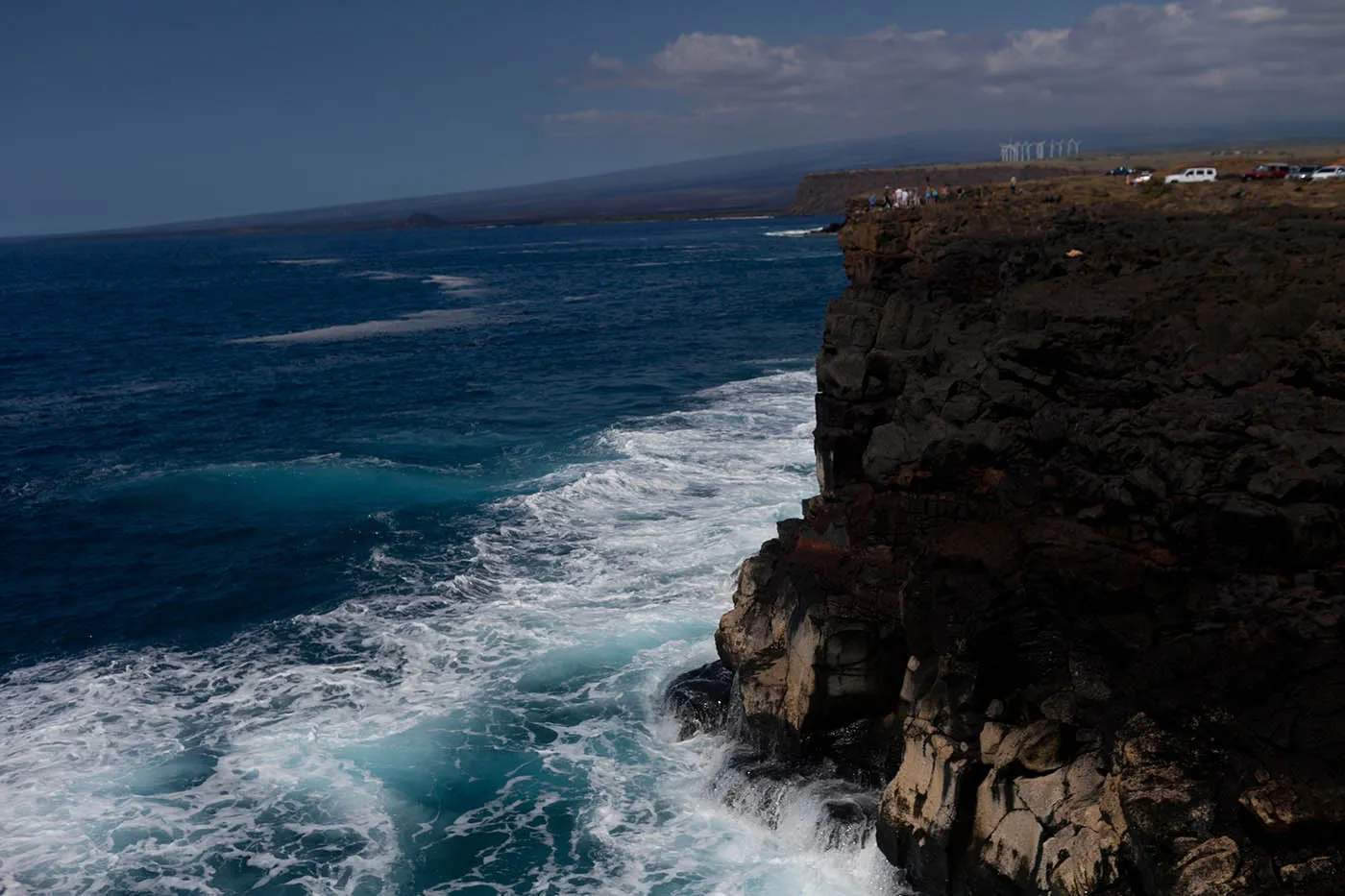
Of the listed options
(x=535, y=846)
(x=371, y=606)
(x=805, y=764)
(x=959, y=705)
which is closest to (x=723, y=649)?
(x=805, y=764)

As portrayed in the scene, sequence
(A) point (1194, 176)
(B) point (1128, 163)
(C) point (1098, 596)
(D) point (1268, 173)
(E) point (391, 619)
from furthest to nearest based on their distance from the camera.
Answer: (B) point (1128, 163)
(A) point (1194, 176)
(D) point (1268, 173)
(E) point (391, 619)
(C) point (1098, 596)

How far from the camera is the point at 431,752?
23.4 metres

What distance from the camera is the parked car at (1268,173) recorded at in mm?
43969

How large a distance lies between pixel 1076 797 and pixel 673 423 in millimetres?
34774

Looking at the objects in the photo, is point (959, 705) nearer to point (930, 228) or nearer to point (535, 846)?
point (535, 846)

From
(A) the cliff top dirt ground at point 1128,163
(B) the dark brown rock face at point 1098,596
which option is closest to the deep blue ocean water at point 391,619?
(B) the dark brown rock face at point 1098,596

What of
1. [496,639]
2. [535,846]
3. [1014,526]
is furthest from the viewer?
[496,639]

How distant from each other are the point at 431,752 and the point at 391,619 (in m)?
7.18

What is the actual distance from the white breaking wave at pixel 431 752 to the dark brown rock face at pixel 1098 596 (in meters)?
2.71

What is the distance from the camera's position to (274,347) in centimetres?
7581

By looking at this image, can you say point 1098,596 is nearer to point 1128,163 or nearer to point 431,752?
point 431,752

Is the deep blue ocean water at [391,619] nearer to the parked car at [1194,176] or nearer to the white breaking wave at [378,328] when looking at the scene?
the white breaking wave at [378,328]


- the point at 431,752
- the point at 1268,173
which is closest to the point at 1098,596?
the point at 431,752

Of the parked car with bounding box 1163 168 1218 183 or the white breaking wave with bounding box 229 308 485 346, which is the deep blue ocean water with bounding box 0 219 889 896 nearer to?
the white breaking wave with bounding box 229 308 485 346
